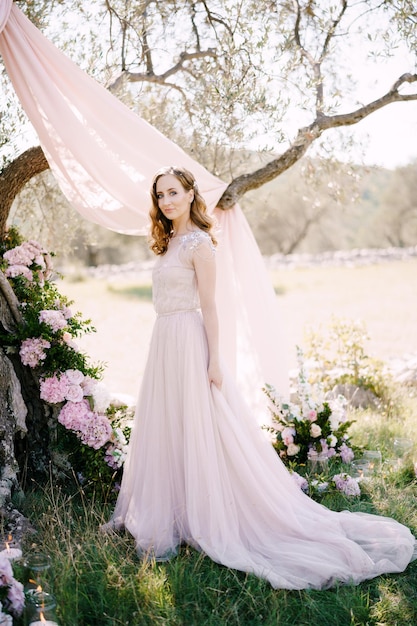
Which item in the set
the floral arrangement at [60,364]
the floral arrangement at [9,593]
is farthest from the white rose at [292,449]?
the floral arrangement at [9,593]

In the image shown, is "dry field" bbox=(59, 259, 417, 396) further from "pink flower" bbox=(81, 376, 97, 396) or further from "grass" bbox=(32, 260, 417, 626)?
"pink flower" bbox=(81, 376, 97, 396)

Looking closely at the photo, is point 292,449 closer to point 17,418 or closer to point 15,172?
point 17,418

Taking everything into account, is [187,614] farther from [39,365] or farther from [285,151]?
[285,151]

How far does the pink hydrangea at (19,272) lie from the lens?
189 inches

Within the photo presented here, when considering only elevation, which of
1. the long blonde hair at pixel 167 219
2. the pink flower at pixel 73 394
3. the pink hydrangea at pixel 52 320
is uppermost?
the long blonde hair at pixel 167 219

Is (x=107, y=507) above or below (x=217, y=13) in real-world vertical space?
below

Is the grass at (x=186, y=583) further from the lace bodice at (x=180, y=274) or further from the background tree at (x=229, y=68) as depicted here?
the lace bodice at (x=180, y=274)

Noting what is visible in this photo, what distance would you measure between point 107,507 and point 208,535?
0.95 m

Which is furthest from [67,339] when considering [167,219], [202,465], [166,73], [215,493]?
[166,73]

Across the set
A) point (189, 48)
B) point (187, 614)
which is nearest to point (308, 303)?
point (189, 48)

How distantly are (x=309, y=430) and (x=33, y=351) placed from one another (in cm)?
236

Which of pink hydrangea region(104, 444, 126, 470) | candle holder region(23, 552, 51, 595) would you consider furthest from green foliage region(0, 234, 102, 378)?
candle holder region(23, 552, 51, 595)

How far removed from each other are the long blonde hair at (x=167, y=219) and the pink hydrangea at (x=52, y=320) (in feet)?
2.92

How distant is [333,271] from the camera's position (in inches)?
1053
